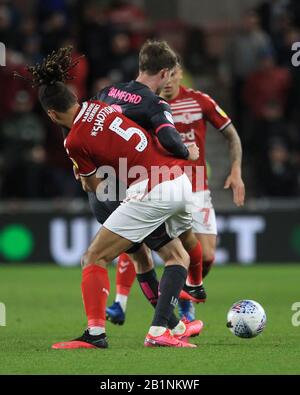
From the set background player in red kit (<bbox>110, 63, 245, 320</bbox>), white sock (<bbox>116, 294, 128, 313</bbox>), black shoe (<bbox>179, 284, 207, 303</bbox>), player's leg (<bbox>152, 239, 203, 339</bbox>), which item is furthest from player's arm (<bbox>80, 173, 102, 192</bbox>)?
white sock (<bbox>116, 294, 128, 313</bbox>)

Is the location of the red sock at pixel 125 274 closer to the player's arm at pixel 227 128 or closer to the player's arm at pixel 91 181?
the player's arm at pixel 227 128

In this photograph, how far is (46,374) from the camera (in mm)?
6469

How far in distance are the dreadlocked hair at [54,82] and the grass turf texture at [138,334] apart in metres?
1.66

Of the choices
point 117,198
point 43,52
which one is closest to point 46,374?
point 117,198

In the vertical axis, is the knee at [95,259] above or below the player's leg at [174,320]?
above

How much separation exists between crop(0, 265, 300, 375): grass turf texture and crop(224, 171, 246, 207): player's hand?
103 centimetres

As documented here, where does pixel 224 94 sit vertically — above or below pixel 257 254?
above

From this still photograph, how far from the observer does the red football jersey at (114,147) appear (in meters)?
7.46

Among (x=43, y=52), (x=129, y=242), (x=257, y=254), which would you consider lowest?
(x=257, y=254)

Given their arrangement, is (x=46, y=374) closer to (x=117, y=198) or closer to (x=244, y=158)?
(x=117, y=198)

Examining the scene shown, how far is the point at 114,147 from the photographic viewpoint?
7535 millimetres

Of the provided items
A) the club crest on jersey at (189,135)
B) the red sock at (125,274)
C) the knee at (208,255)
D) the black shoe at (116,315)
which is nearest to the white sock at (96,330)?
the black shoe at (116,315)

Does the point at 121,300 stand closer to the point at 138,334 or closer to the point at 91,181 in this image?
the point at 138,334
